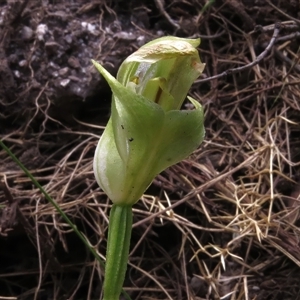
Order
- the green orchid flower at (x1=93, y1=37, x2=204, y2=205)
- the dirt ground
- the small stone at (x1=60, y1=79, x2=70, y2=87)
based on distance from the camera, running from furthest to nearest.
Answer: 1. the small stone at (x1=60, y1=79, x2=70, y2=87)
2. the dirt ground
3. the green orchid flower at (x1=93, y1=37, x2=204, y2=205)

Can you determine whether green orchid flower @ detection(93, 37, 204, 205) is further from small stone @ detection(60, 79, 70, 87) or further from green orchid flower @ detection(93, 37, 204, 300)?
small stone @ detection(60, 79, 70, 87)

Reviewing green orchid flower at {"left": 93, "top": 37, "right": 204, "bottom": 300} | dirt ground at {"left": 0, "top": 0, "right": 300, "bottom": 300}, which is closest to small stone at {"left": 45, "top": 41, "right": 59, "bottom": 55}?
dirt ground at {"left": 0, "top": 0, "right": 300, "bottom": 300}

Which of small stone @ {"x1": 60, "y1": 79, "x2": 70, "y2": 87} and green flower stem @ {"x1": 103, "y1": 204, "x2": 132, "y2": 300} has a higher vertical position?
green flower stem @ {"x1": 103, "y1": 204, "x2": 132, "y2": 300}

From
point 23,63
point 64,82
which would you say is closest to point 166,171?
point 64,82

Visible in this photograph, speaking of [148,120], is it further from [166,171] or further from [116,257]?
[166,171]

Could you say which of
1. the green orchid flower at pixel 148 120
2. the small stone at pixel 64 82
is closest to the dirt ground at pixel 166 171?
→ the small stone at pixel 64 82

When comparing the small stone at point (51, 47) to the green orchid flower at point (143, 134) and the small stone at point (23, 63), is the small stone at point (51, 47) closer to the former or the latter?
the small stone at point (23, 63)

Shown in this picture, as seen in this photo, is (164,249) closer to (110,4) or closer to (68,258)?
(68,258)
